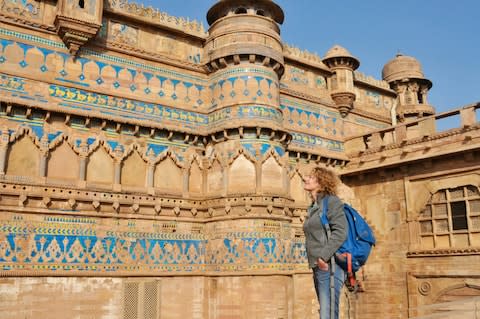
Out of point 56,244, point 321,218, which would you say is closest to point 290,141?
point 56,244

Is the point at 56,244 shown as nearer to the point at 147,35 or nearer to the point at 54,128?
the point at 54,128

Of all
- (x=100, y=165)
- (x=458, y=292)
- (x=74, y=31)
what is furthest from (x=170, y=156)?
(x=458, y=292)

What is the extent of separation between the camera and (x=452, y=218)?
14.0 meters

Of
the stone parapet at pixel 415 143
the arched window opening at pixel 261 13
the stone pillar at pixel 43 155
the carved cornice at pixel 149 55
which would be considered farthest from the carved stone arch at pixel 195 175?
the stone parapet at pixel 415 143

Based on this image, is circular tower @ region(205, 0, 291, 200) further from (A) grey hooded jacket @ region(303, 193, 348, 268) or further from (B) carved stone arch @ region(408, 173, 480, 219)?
(A) grey hooded jacket @ region(303, 193, 348, 268)

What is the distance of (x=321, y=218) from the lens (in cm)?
397

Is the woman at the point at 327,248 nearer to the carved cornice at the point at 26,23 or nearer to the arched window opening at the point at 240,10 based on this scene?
the carved cornice at the point at 26,23

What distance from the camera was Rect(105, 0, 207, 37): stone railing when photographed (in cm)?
1303

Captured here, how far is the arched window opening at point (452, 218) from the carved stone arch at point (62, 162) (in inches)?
417

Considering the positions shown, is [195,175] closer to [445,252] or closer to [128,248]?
[128,248]

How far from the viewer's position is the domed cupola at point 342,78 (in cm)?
1686

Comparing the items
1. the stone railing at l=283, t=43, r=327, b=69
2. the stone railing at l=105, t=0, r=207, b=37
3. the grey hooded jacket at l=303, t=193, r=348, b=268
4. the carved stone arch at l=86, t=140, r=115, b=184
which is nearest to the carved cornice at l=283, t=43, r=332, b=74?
the stone railing at l=283, t=43, r=327, b=69

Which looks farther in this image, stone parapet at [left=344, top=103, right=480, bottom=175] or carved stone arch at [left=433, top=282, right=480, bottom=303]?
stone parapet at [left=344, top=103, right=480, bottom=175]

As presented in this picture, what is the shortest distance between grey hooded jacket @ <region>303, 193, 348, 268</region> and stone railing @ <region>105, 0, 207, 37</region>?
10.8 m
